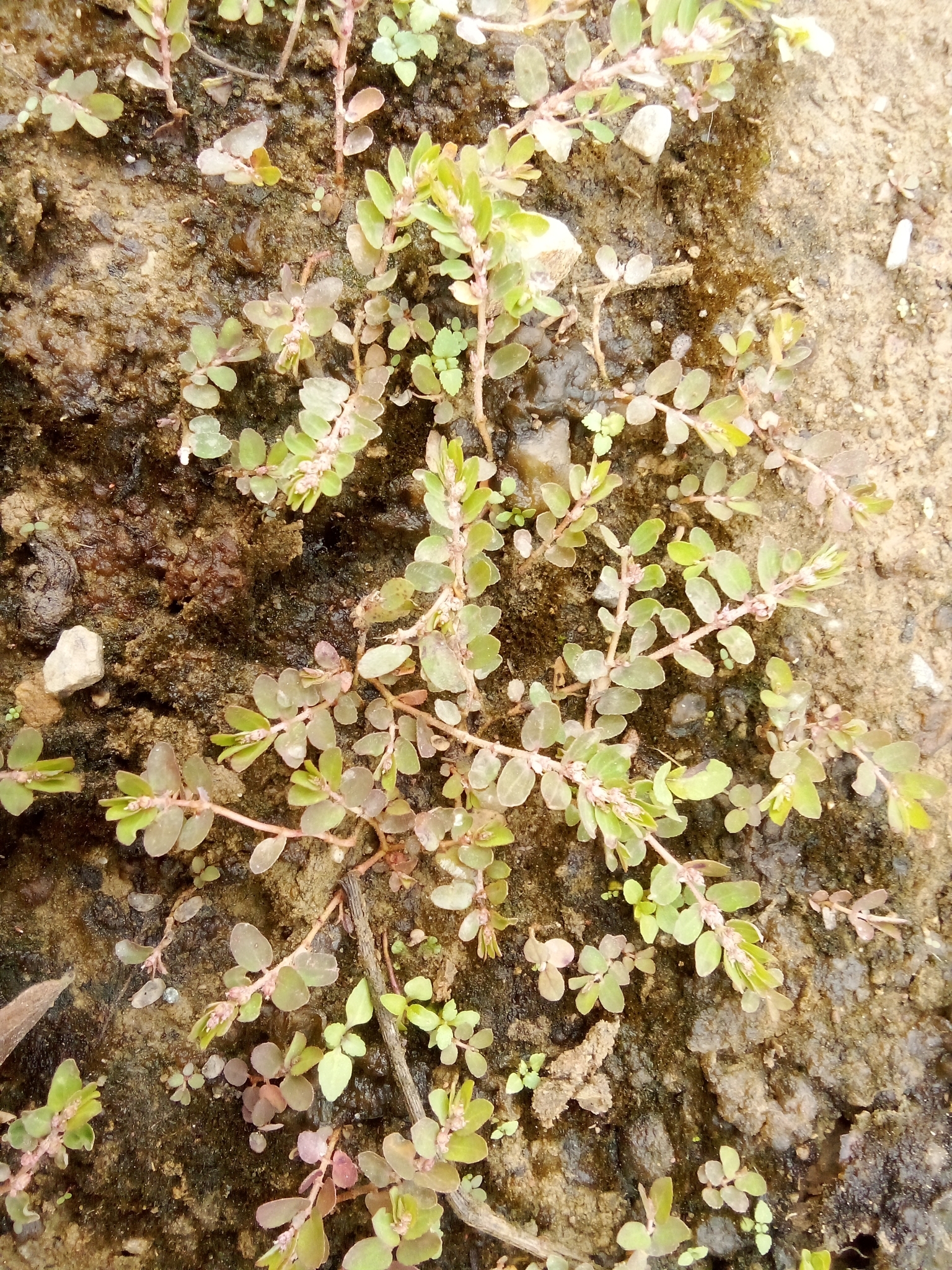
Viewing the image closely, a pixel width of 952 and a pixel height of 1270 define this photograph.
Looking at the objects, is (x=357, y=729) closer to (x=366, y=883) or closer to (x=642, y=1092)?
(x=366, y=883)

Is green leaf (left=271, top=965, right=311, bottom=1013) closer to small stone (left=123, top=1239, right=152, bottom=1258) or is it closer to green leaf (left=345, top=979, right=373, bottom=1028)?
green leaf (left=345, top=979, right=373, bottom=1028)

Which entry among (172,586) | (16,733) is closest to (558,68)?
(172,586)

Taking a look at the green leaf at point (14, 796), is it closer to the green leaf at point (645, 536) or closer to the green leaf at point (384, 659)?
the green leaf at point (384, 659)

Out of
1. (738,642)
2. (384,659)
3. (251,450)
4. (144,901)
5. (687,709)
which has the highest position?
(251,450)

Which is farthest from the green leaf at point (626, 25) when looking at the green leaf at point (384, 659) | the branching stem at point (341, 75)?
the green leaf at point (384, 659)

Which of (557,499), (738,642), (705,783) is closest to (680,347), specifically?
(557,499)

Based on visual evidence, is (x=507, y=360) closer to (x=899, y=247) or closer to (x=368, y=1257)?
(x=899, y=247)
